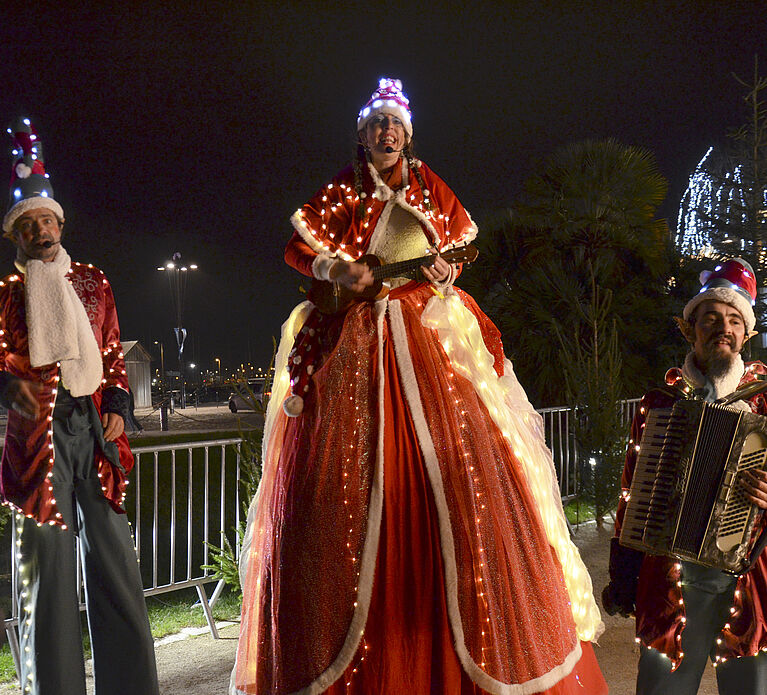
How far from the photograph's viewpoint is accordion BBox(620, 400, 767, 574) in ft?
7.29

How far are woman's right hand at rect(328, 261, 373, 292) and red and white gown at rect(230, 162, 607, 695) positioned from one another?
0.09 meters

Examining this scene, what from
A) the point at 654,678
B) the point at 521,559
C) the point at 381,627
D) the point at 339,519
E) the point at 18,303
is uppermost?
the point at 18,303

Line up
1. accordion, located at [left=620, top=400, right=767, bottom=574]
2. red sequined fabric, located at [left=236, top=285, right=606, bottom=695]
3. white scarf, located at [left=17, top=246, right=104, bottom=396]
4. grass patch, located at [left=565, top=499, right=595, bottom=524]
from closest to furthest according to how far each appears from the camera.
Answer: accordion, located at [left=620, top=400, right=767, bottom=574], red sequined fabric, located at [left=236, top=285, right=606, bottom=695], white scarf, located at [left=17, top=246, right=104, bottom=396], grass patch, located at [left=565, top=499, right=595, bottom=524]

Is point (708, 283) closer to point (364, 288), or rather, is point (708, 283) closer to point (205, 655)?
point (364, 288)

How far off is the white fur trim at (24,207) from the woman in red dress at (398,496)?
0.95 m

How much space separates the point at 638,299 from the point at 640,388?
130 cm

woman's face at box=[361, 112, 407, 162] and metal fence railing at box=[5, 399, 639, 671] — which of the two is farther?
metal fence railing at box=[5, 399, 639, 671]

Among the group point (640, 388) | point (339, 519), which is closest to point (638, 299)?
point (640, 388)

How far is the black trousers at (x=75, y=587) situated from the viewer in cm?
258

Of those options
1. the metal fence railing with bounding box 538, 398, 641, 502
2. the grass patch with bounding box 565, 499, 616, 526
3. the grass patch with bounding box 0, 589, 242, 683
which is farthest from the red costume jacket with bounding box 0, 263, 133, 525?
the grass patch with bounding box 565, 499, 616, 526

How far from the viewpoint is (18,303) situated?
276 centimetres

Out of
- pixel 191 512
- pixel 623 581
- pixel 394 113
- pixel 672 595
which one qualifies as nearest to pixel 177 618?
pixel 191 512

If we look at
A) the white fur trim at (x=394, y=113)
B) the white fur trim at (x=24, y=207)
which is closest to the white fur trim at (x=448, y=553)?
the white fur trim at (x=394, y=113)

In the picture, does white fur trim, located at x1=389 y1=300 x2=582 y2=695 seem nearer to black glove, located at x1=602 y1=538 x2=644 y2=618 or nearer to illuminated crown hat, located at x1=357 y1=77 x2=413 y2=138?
black glove, located at x1=602 y1=538 x2=644 y2=618
